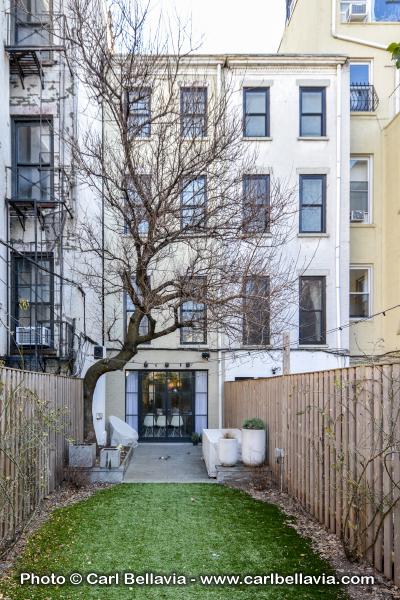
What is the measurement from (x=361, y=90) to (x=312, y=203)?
4.56 meters

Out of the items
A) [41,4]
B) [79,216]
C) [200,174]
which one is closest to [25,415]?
[200,174]

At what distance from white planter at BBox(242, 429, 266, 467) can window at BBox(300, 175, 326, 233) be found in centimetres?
818

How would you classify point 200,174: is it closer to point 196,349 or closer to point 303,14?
point 196,349

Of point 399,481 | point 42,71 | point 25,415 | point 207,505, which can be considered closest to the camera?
point 399,481

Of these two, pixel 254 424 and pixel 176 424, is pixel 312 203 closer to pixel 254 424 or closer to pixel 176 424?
pixel 176 424

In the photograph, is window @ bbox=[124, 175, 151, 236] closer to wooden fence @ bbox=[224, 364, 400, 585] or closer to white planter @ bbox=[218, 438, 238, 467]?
wooden fence @ bbox=[224, 364, 400, 585]

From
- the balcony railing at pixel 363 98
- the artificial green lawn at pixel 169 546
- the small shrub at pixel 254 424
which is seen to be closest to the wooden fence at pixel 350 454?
the artificial green lawn at pixel 169 546

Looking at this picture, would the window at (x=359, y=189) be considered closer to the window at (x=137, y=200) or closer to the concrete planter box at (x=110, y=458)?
the window at (x=137, y=200)

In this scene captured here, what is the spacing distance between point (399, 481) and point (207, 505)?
414 cm

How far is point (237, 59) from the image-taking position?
16.0m

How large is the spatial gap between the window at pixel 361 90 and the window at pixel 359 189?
73.5 inches

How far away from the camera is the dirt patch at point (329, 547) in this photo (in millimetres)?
4531

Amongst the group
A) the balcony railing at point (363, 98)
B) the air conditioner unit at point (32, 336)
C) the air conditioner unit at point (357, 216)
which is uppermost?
the balcony railing at point (363, 98)

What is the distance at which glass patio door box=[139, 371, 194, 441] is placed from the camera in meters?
16.2
